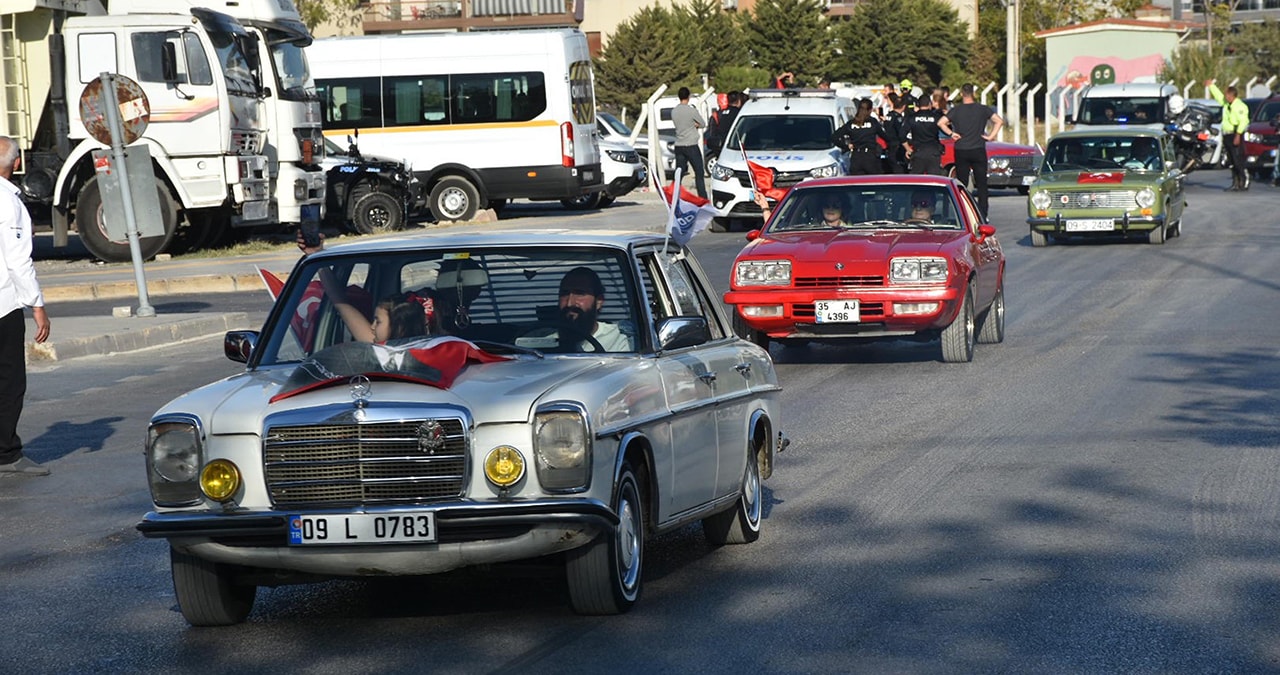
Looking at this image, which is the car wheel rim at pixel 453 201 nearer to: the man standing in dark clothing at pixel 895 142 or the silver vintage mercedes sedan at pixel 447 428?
the man standing in dark clothing at pixel 895 142

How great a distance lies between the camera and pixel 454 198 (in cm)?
3272

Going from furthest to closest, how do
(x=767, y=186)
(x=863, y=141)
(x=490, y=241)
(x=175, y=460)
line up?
1. (x=767, y=186)
2. (x=863, y=141)
3. (x=490, y=241)
4. (x=175, y=460)

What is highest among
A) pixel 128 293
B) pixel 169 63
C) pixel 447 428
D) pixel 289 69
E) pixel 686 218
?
pixel 169 63

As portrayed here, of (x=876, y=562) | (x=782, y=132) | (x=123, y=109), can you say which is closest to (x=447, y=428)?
(x=876, y=562)

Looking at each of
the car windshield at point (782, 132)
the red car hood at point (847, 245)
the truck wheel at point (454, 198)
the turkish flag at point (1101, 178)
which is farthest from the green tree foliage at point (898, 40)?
the red car hood at point (847, 245)

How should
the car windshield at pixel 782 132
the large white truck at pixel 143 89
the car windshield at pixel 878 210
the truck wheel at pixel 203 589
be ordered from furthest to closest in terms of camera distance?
the car windshield at pixel 782 132 → the large white truck at pixel 143 89 → the car windshield at pixel 878 210 → the truck wheel at pixel 203 589

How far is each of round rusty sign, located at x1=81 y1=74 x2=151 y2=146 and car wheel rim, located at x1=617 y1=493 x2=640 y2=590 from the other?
13.1 m

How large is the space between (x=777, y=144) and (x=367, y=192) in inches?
257

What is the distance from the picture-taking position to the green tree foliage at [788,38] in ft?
265

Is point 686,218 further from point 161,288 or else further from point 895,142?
point 895,142

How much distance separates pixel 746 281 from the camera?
47.9ft

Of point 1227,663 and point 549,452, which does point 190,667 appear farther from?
point 1227,663

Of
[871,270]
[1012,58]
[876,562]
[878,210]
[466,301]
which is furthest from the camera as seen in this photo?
[1012,58]

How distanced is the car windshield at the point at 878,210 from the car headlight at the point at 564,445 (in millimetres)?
9396
